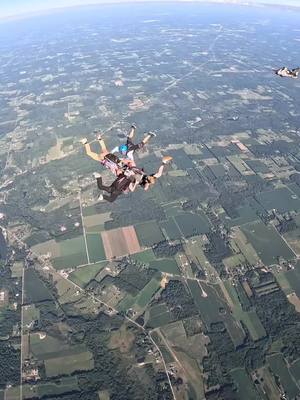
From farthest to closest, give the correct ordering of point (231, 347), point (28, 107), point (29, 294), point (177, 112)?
point (28, 107)
point (177, 112)
point (29, 294)
point (231, 347)

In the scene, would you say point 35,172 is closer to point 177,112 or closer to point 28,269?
point 28,269

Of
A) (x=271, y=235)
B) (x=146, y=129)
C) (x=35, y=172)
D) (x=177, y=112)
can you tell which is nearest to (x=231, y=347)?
(x=271, y=235)

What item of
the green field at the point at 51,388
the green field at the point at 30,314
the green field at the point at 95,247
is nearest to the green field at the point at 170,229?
the green field at the point at 95,247

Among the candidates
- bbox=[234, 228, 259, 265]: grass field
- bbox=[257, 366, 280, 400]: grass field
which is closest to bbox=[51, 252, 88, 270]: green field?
bbox=[234, 228, 259, 265]: grass field

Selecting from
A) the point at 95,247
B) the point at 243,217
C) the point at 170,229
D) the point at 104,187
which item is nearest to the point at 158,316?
the point at 95,247

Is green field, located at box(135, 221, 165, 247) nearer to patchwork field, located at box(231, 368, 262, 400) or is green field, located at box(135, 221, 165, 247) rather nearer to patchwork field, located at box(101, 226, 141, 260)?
patchwork field, located at box(101, 226, 141, 260)

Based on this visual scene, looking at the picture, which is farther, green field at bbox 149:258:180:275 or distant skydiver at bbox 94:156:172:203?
green field at bbox 149:258:180:275

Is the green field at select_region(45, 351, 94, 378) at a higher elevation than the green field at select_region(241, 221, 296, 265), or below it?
below
